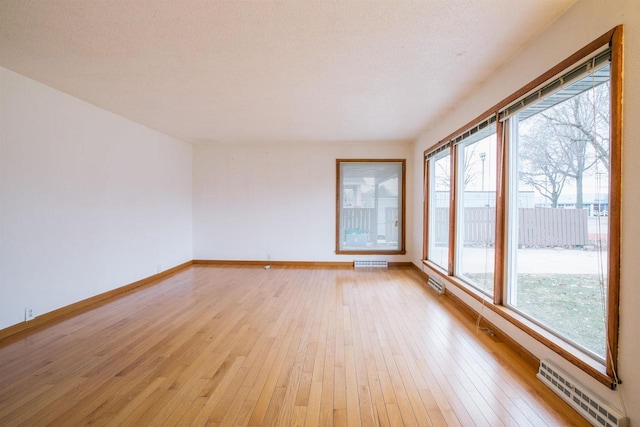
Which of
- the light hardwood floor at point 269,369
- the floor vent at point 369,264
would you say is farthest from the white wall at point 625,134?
the floor vent at point 369,264

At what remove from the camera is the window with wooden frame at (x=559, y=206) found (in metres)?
1.66

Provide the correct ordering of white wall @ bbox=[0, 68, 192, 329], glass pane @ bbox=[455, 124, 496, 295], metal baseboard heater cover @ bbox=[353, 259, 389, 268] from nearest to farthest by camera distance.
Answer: white wall @ bbox=[0, 68, 192, 329]
glass pane @ bbox=[455, 124, 496, 295]
metal baseboard heater cover @ bbox=[353, 259, 389, 268]

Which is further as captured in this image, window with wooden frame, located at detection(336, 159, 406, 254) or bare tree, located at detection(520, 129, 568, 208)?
window with wooden frame, located at detection(336, 159, 406, 254)

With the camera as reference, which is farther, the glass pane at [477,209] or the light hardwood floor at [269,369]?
the glass pane at [477,209]

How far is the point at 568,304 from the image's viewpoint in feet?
6.94

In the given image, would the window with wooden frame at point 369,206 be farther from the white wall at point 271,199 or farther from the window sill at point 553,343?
the window sill at point 553,343

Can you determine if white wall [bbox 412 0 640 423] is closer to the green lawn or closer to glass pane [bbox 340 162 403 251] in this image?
the green lawn

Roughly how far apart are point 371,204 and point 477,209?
2800mm

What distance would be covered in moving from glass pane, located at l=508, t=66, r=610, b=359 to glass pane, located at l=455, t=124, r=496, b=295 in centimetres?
41

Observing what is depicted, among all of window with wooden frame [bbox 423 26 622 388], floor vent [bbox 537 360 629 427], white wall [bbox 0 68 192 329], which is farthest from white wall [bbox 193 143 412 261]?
floor vent [bbox 537 360 629 427]

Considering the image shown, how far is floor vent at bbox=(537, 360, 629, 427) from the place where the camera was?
154 centimetres

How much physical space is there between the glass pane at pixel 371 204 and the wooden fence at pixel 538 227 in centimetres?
238

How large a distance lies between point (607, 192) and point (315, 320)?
274 centimetres

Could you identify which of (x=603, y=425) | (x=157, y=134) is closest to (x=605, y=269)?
(x=603, y=425)
